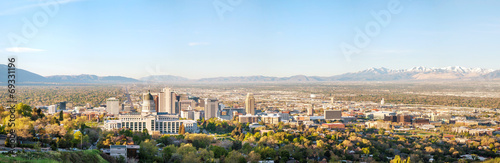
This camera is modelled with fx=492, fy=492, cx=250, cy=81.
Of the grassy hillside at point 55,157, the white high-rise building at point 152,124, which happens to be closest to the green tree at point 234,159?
the grassy hillside at point 55,157

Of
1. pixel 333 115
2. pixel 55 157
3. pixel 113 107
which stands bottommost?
pixel 333 115

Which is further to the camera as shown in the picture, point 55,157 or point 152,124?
point 152,124

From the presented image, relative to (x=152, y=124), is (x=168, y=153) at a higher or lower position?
higher

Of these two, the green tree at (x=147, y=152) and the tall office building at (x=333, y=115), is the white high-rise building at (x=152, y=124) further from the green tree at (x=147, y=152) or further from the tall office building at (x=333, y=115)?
the tall office building at (x=333, y=115)

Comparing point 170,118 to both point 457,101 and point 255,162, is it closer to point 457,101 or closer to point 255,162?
point 255,162

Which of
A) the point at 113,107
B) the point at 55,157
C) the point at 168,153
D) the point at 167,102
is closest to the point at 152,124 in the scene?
the point at 113,107

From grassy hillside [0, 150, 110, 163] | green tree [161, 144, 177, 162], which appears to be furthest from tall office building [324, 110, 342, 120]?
grassy hillside [0, 150, 110, 163]

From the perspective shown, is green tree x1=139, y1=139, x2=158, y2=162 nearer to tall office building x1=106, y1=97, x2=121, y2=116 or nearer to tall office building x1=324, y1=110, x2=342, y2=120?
tall office building x1=106, y1=97, x2=121, y2=116

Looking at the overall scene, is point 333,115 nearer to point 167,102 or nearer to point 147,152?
point 167,102

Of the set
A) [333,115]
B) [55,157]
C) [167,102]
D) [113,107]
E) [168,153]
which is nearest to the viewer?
[55,157]

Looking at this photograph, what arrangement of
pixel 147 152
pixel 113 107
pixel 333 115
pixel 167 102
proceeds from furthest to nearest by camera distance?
pixel 167 102, pixel 333 115, pixel 113 107, pixel 147 152

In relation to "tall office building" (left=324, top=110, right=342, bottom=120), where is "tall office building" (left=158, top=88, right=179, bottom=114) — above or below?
above
